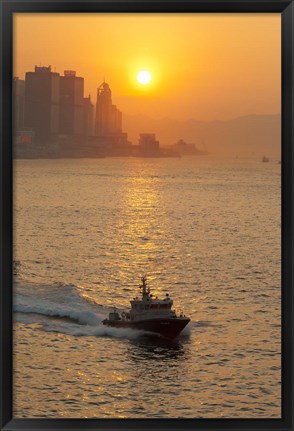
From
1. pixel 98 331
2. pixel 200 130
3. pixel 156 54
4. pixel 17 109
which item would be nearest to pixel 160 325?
pixel 98 331

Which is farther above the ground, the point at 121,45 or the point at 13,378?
the point at 121,45

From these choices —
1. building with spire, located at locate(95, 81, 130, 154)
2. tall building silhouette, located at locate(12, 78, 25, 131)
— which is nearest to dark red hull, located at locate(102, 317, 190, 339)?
building with spire, located at locate(95, 81, 130, 154)

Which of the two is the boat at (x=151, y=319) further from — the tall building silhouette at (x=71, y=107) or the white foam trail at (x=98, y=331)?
the tall building silhouette at (x=71, y=107)

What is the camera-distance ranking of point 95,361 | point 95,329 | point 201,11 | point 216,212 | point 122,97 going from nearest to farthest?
point 201,11
point 122,97
point 95,361
point 95,329
point 216,212

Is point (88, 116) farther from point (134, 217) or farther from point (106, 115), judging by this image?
point (134, 217)

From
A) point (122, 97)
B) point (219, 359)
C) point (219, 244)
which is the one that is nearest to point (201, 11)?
point (122, 97)

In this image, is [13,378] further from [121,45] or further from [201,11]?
[121,45]
